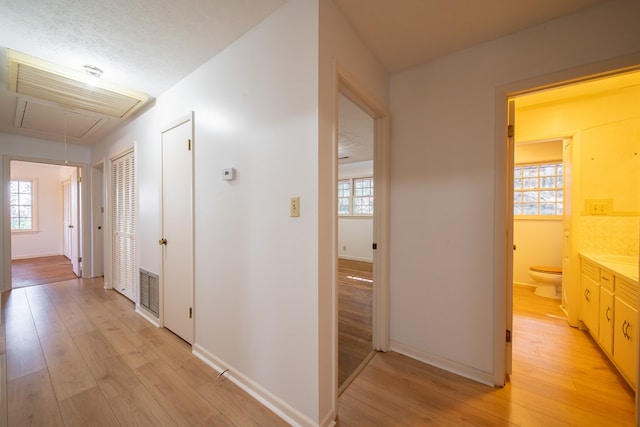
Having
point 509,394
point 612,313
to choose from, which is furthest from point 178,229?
point 612,313

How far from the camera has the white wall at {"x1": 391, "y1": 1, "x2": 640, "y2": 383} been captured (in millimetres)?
1550

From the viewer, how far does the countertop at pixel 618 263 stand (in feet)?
5.52

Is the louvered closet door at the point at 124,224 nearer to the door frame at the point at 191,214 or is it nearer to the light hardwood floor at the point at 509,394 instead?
the door frame at the point at 191,214

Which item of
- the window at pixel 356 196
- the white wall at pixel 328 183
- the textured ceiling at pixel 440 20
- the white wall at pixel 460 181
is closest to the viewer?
the white wall at pixel 328 183

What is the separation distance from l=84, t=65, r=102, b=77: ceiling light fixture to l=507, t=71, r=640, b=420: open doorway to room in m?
3.54

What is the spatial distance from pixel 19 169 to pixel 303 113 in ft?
28.9

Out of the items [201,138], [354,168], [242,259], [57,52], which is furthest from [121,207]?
[354,168]

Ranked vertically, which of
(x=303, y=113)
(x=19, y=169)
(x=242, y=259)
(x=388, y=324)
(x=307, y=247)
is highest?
(x=19, y=169)

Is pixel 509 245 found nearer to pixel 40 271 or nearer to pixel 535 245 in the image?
pixel 535 245

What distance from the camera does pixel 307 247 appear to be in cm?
134

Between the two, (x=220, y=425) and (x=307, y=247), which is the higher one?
(x=307, y=247)

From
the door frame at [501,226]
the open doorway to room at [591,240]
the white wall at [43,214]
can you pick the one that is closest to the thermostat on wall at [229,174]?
the door frame at [501,226]

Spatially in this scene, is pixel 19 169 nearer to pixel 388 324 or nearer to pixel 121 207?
pixel 121 207

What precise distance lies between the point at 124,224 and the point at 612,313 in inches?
211
